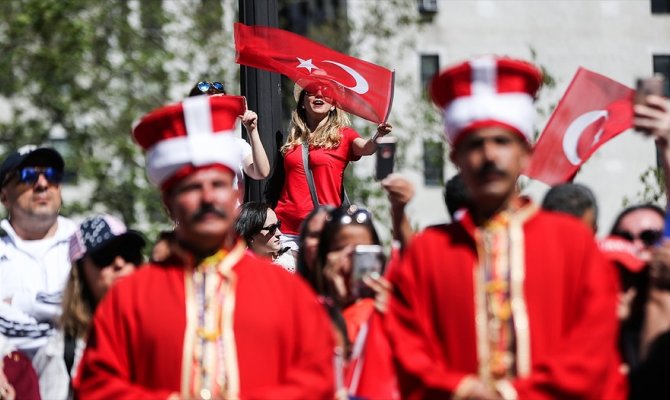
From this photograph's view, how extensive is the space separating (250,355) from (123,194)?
88.3 feet

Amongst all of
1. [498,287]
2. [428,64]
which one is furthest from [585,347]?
[428,64]

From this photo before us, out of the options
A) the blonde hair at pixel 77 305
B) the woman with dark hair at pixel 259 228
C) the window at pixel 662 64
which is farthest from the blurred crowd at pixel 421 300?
the window at pixel 662 64

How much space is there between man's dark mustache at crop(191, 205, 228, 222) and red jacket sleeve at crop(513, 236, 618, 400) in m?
1.17

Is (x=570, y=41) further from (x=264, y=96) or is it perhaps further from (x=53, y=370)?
(x=53, y=370)

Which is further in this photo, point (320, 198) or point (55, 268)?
point (320, 198)

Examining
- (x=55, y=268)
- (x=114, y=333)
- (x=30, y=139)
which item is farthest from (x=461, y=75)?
(x=30, y=139)

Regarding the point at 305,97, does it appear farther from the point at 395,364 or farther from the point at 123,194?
the point at 123,194

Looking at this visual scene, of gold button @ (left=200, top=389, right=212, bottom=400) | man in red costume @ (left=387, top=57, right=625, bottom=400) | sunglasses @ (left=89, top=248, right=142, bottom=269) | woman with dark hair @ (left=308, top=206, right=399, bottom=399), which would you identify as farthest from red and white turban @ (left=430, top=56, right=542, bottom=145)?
sunglasses @ (left=89, top=248, right=142, bottom=269)

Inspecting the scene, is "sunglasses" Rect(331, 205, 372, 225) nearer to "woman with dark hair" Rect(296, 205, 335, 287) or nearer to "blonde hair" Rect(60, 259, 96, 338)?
"woman with dark hair" Rect(296, 205, 335, 287)

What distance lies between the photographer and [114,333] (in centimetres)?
547

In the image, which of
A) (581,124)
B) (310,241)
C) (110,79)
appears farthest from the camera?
(110,79)

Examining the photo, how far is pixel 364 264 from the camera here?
19.4ft

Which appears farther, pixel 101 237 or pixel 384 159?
pixel 101 237

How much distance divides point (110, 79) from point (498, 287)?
26014mm
